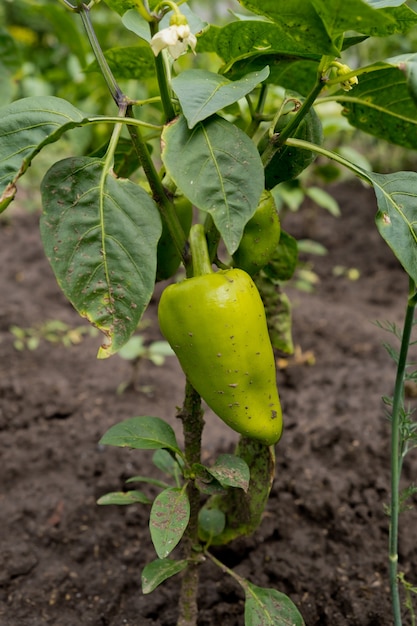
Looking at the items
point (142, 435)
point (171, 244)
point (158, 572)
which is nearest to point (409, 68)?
point (171, 244)

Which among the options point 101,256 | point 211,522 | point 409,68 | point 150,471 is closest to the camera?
point 409,68

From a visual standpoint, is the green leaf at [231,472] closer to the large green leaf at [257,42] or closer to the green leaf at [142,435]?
the green leaf at [142,435]

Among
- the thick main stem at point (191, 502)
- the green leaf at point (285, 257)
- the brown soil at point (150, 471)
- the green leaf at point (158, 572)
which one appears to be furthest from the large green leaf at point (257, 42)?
the brown soil at point (150, 471)

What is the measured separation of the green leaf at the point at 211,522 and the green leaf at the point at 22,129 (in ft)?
2.21

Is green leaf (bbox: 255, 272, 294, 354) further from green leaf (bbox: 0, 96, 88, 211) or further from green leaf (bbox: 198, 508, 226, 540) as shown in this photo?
green leaf (bbox: 0, 96, 88, 211)

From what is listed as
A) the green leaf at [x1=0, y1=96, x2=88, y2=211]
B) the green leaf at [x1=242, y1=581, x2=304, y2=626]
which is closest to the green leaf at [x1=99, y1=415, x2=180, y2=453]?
the green leaf at [x1=242, y1=581, x2=304, y2=626]

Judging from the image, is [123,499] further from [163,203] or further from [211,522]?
[163,203]

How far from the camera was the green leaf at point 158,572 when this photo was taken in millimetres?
954

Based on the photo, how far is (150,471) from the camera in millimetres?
1595

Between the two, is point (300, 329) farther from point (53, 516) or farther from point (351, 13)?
point (351, 13)

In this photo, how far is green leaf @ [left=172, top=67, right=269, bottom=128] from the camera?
734 mm

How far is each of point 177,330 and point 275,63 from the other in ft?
1.35

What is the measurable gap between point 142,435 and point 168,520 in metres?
0.15

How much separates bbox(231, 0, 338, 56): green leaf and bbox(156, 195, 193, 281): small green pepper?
28 cm
